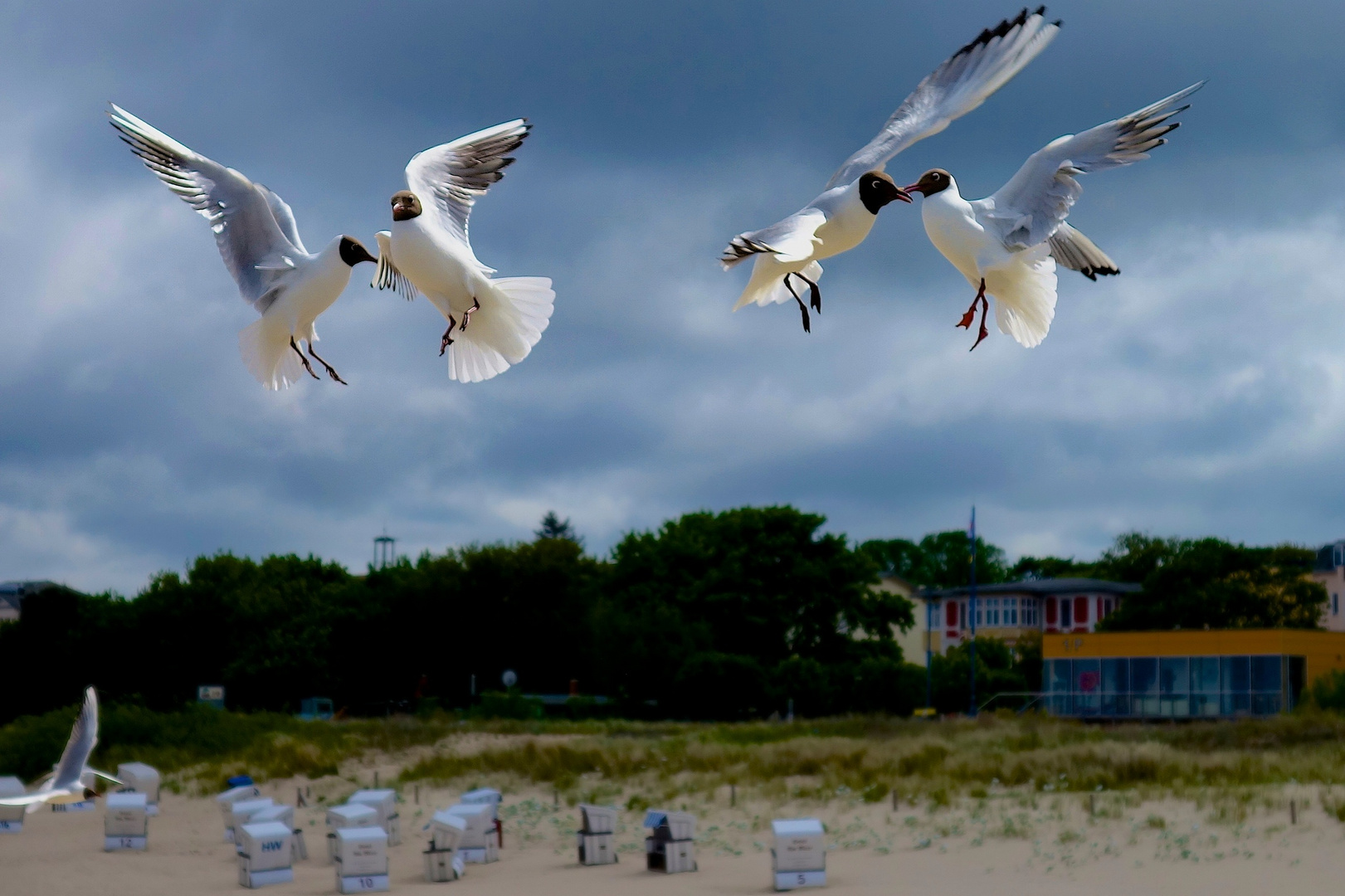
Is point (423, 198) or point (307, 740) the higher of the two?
point (423, 198)

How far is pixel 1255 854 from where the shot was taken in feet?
64.5

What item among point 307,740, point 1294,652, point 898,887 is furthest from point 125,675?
point 898,887

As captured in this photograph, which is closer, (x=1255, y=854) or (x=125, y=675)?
(x=1255, y=854)

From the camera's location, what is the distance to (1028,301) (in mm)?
3369

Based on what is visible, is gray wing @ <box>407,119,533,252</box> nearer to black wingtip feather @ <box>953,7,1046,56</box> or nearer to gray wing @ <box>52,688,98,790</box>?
black wingtip feather @ <box>953,7,1046,56</box>

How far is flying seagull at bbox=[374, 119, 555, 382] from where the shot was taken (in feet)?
10.6

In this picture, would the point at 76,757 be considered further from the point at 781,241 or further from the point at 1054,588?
the point at 1054,588

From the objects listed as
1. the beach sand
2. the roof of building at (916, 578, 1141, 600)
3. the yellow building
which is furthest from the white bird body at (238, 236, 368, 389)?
the roof of building at (916, 578, 1141, 600)

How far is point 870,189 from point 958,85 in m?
0.63

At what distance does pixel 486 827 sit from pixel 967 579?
76.4m

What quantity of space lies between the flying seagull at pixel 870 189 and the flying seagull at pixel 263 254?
87 cm

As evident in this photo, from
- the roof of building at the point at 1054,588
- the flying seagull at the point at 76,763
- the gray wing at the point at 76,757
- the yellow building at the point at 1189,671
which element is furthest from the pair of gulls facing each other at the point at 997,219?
the roof of building at the point at 1054,588

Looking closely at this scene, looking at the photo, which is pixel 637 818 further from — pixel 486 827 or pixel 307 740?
pixel 307 740

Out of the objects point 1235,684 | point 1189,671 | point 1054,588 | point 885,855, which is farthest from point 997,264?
point 1054,588
